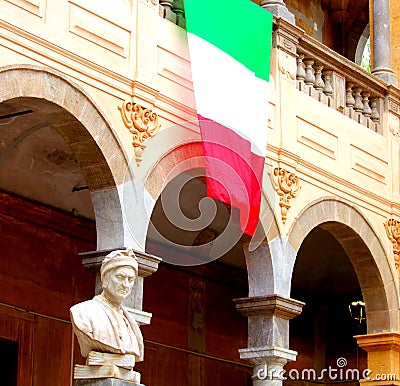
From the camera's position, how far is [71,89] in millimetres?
9852

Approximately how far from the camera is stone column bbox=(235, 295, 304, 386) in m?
11.6

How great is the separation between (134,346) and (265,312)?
12.0ft

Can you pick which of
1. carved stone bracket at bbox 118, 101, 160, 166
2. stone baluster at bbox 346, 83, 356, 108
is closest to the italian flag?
carved stone bracket at bbox 118, 101, 160, 166

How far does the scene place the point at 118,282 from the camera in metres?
8.15

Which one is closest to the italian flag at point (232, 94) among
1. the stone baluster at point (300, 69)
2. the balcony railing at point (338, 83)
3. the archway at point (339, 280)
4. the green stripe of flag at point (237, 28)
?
the green stripe of flag at point (237, 28)

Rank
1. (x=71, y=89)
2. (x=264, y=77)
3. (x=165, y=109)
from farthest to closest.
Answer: (x=264, y=77), (x=165, y=109), (x=71, y=89)

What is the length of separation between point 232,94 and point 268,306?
2.02 meters

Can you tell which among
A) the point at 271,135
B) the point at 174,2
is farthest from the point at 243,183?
the point at 174,2

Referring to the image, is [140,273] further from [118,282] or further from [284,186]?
[284,186]

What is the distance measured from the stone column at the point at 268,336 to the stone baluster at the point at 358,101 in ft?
9.02

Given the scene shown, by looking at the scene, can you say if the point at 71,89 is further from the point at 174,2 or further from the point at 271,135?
the point at 271,135

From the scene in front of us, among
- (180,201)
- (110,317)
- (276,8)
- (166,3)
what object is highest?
(276,8)

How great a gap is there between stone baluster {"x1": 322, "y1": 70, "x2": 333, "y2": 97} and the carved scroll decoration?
5.11 feet

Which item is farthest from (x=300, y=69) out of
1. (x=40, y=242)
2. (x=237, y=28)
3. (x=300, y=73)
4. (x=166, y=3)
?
(x=40, y=242)
